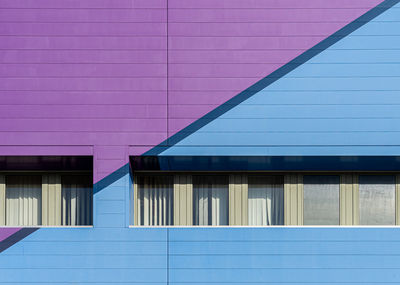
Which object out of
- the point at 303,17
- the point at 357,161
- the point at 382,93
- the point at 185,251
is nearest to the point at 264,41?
the point at 303,17

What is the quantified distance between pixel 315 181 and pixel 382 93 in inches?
76.6

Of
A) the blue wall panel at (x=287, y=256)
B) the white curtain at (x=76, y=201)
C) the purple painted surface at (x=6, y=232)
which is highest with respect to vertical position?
the white curtain at (x=76, y=201)

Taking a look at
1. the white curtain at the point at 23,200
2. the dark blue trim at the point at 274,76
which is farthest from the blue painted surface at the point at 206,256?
the dark blue trim at the point at 274,76

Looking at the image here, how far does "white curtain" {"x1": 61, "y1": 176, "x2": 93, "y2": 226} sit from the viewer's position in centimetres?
715

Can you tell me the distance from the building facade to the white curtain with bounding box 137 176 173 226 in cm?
40

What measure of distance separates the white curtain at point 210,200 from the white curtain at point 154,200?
488 millimetres

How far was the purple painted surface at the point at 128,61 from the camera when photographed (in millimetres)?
6781

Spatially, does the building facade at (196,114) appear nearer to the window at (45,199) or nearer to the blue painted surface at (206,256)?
the blue painted surface at (206,256)

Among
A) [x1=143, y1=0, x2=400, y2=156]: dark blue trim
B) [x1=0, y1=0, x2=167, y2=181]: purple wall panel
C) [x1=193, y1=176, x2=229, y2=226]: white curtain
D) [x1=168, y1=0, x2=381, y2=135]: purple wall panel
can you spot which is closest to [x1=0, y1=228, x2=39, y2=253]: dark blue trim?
[x1=0, y1=0, x2=167, y2=181]: purple wall panel

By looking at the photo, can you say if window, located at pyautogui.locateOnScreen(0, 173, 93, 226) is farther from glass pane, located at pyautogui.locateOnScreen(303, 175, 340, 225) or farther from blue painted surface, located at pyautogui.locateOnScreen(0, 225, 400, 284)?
glass pane, located at pyautogui.locateOnScreen(303, 175, 340, 225)

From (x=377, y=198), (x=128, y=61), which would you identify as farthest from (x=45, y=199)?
(x=377, y=198)

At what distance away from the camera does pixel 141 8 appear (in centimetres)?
685

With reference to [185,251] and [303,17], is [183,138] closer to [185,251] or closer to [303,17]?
[185,251]

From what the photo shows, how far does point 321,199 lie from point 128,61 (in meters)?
4.32
